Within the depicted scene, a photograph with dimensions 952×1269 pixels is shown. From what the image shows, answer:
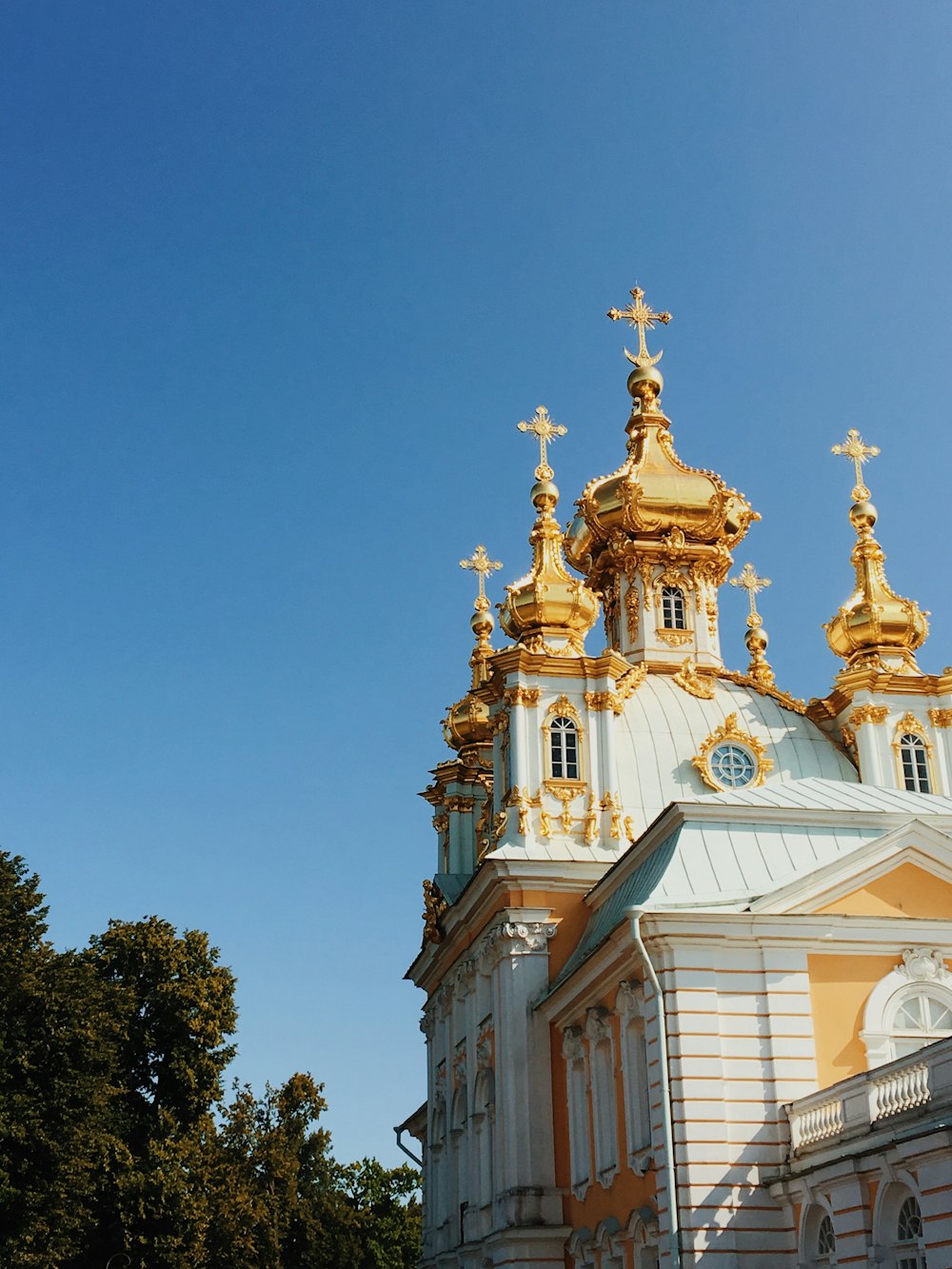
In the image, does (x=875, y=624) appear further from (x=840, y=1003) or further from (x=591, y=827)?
(x=840, y=1003)

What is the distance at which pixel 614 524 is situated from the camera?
35750 mm

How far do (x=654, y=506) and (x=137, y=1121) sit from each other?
1800 centimetres

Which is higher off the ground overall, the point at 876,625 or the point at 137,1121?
the point at 876,625

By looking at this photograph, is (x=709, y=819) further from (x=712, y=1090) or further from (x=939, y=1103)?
(x=939, y=1103)

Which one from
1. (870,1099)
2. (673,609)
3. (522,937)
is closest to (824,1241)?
(870,1099)

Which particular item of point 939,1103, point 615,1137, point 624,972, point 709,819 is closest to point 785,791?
point 709,819

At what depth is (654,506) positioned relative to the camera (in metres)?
35.8

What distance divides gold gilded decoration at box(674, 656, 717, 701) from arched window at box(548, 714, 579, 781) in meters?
3.23

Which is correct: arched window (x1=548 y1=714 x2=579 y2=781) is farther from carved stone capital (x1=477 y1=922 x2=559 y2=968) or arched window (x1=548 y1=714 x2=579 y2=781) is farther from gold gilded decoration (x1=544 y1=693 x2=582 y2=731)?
carved stone capital (x1=477 y1=922 x2=559 y2=968)

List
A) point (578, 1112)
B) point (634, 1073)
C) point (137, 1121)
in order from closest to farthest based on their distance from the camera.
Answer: point (634, 1073) < point (578, 1112) < point (137, 1121)

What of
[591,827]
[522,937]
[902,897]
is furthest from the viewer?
[591,827]

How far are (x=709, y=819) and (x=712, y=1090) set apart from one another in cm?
429

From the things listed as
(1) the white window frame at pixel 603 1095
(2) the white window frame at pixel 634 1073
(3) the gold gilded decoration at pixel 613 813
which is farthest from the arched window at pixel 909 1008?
(3) the gold gilded decoration at pixel 613 813

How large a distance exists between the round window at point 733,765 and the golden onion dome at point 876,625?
356cm
